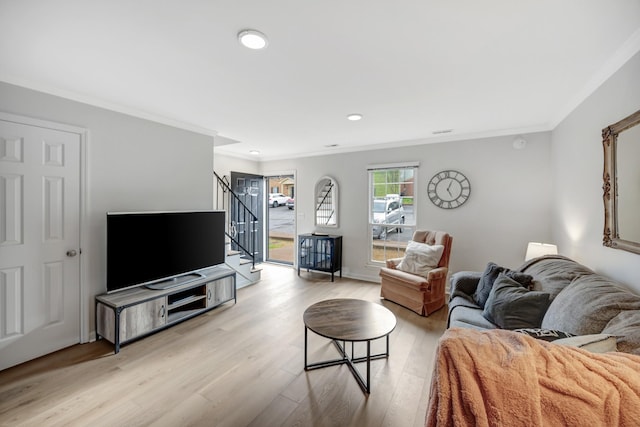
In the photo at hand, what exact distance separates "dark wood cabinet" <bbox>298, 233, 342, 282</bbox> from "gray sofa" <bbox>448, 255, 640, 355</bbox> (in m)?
2.36

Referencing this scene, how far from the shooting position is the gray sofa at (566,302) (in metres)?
1.24

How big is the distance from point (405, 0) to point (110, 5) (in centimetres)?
151

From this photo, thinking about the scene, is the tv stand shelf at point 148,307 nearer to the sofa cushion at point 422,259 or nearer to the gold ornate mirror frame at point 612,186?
the sofa cushion at point 422,259

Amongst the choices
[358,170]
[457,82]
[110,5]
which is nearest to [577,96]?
[457,82]

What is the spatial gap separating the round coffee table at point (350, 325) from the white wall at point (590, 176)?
62.6 inches

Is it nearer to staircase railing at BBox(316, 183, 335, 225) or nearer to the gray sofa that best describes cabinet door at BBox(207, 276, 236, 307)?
staircase railing at BBox(316, 183, 335, 225)

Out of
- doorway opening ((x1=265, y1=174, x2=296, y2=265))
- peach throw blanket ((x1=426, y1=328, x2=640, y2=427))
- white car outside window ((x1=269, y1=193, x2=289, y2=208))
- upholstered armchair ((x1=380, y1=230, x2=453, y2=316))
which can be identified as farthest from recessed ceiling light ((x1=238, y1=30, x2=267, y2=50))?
white car outside window ((x1=269, y1=193, x2=289, y2=208))

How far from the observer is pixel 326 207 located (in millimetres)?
5195

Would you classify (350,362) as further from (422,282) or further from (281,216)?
(281,216)

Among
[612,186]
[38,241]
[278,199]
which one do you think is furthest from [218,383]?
[278,199]

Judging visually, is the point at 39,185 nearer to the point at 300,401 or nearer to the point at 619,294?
the point at 300,401

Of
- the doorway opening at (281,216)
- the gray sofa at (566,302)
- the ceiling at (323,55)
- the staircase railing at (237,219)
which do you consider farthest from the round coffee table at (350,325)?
the doorway opening at (281,216)

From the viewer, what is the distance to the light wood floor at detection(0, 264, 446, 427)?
5.61 feet

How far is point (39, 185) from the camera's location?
2.31 metres
